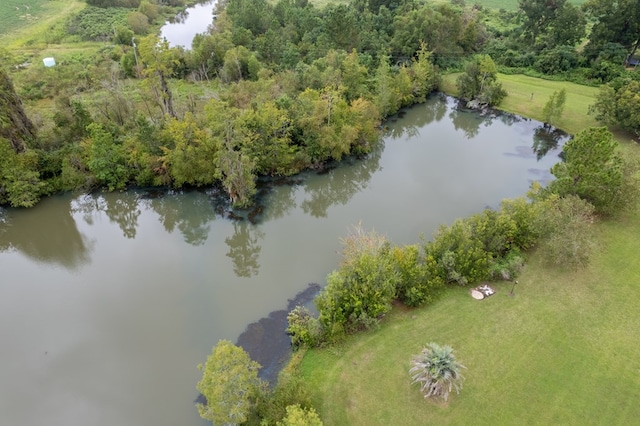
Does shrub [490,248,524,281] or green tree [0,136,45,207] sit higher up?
green tree [0,136,45,207]

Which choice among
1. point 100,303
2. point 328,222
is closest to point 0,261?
point 100,303

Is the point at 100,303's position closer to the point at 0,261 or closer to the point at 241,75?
the point at 0,261

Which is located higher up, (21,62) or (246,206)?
(21,62)

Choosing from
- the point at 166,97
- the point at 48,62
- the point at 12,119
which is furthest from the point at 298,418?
the point at 48,62

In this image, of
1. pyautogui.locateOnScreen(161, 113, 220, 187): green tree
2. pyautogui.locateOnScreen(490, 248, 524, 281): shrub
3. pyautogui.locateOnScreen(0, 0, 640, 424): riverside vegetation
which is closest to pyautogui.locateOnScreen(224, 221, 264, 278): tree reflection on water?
pyautogui.locateOnScreen(0, 0, 640, 424): riverside vegetation

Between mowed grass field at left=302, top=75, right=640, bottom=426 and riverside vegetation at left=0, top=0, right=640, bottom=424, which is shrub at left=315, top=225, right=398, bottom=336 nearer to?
riverside vegetation at left=0, top=0, right=640, bottom=424

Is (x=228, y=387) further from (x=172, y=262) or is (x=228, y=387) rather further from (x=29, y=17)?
(x=29, y=17)

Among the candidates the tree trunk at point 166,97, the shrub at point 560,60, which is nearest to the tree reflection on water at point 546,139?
the shrub at point 560,60
